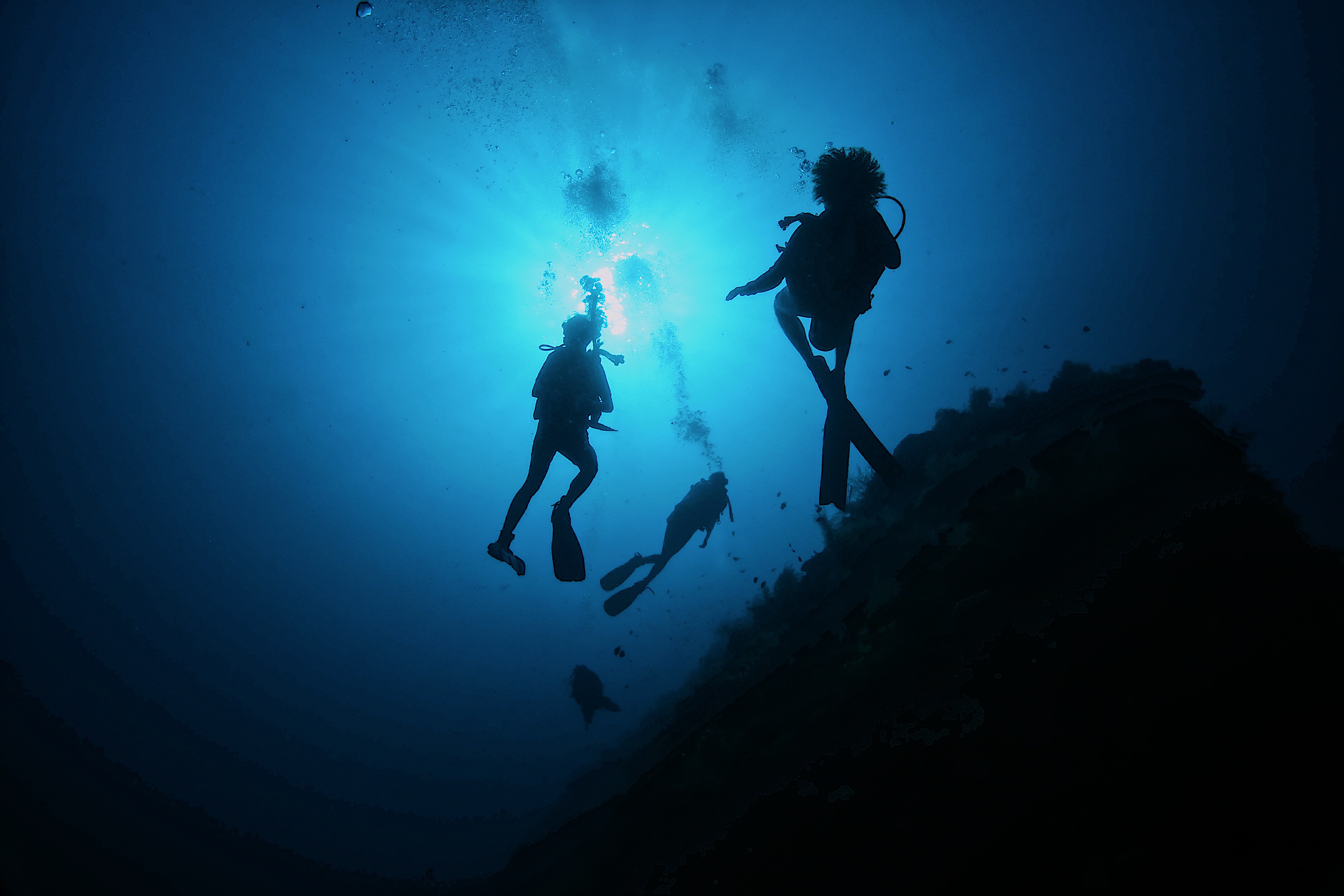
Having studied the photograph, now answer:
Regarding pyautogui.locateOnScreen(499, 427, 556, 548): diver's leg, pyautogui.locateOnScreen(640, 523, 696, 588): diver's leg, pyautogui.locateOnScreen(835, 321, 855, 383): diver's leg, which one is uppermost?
pyautogui.locateOnScreen(640, 523, 696, 588): diver's leg

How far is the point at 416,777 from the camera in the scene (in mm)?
28203

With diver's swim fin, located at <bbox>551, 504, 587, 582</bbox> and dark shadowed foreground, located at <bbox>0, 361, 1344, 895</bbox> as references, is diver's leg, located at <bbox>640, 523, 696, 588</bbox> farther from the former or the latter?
diver's swim fin, located at <bbox>551, 504, 587, 582</bbox>

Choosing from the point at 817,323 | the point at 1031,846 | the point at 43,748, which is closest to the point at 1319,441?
the point at 1031,846

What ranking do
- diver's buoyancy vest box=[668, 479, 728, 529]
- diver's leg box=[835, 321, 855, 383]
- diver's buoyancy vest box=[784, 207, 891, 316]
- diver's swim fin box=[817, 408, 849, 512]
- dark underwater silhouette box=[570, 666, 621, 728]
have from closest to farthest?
1. diver's buoyancy vest box=[784, 207, 891, 316]
2. diver's leg box=[835, 321, 855, 383]
3. diver's swim fin box=[817, 408, 849, 512]
4. diver's buoyancy vest box=[668, 479, 728, 529]
5. dark underwater silhouette box=[570, 666, 621, 728]

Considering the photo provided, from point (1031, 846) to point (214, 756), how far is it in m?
41.5

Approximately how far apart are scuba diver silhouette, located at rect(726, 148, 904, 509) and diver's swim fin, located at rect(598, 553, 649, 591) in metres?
7.42

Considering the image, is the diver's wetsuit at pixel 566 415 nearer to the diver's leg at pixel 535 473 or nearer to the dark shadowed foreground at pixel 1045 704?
the diver's leg at pixel 535 473

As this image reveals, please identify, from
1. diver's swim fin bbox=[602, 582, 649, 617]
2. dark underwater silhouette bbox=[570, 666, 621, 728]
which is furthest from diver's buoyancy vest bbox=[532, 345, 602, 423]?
dark underwater silhouette bbox=[570, 666, 621, 728]

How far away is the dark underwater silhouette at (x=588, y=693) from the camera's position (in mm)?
12406

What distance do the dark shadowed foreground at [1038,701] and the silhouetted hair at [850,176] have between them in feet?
11.8

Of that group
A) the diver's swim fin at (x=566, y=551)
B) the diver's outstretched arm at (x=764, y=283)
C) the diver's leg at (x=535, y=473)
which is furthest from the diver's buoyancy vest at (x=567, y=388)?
the diver's outstretched arm at (x=764, y=283)

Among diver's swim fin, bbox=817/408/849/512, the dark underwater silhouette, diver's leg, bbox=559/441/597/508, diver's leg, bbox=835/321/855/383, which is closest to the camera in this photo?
diver's leg, bbox=835/321/855/383

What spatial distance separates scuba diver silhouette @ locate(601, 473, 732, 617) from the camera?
10523 millimetres

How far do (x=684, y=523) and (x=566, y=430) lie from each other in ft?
19.5
